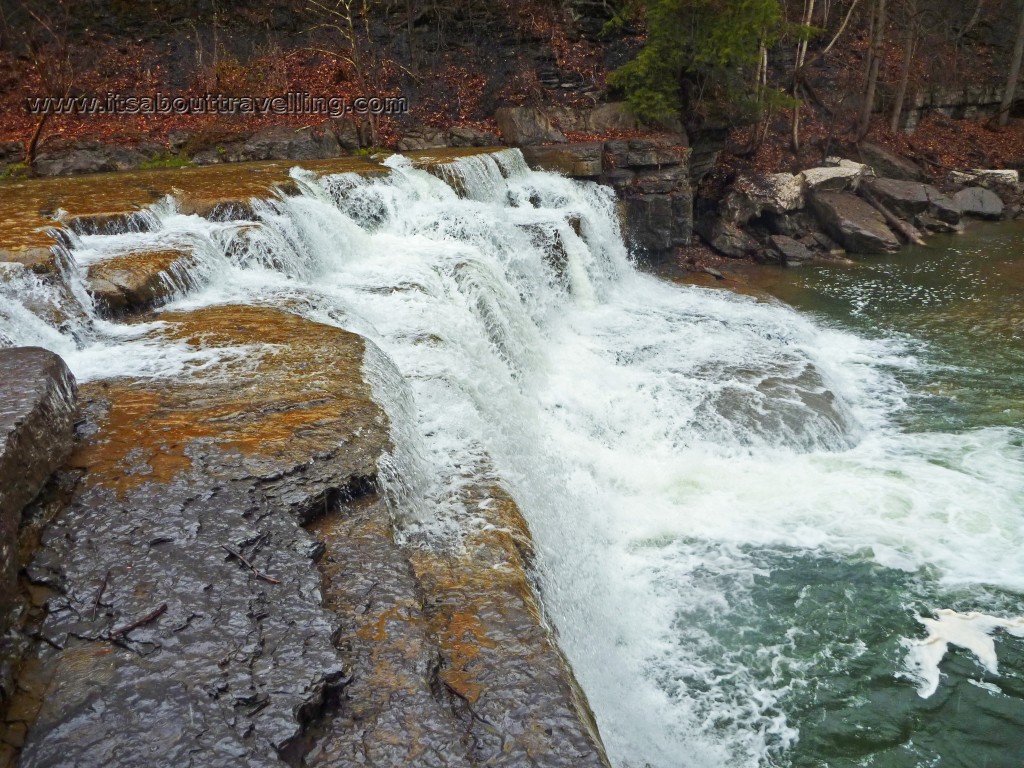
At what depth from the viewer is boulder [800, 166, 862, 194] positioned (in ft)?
50.8

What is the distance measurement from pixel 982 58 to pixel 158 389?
2573 cm

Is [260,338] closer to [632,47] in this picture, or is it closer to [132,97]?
[132,97]

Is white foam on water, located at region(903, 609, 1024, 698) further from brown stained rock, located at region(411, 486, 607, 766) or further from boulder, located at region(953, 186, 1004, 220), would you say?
boulder, located at region(953, 186, 1004, 220)

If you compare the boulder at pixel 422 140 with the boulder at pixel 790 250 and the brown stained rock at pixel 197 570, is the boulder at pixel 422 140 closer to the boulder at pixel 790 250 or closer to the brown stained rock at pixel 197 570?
the boulder at pixel 790 250

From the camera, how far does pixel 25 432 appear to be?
128 inches

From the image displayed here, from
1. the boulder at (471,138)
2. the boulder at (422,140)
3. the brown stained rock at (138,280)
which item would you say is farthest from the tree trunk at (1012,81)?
the brown stained rock at (138,280)

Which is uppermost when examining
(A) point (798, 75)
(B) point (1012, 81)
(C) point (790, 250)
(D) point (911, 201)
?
(A) point (798, 75)

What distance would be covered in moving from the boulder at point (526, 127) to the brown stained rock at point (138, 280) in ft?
30.8

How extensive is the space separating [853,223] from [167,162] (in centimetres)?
1383

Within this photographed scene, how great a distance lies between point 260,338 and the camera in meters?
5.32

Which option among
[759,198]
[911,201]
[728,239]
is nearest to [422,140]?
[728,239]

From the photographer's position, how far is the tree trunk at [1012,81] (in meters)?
19.6

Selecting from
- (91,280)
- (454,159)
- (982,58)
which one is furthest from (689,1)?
(982,58)

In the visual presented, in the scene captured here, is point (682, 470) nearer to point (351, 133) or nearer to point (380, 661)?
point (380, 661)
